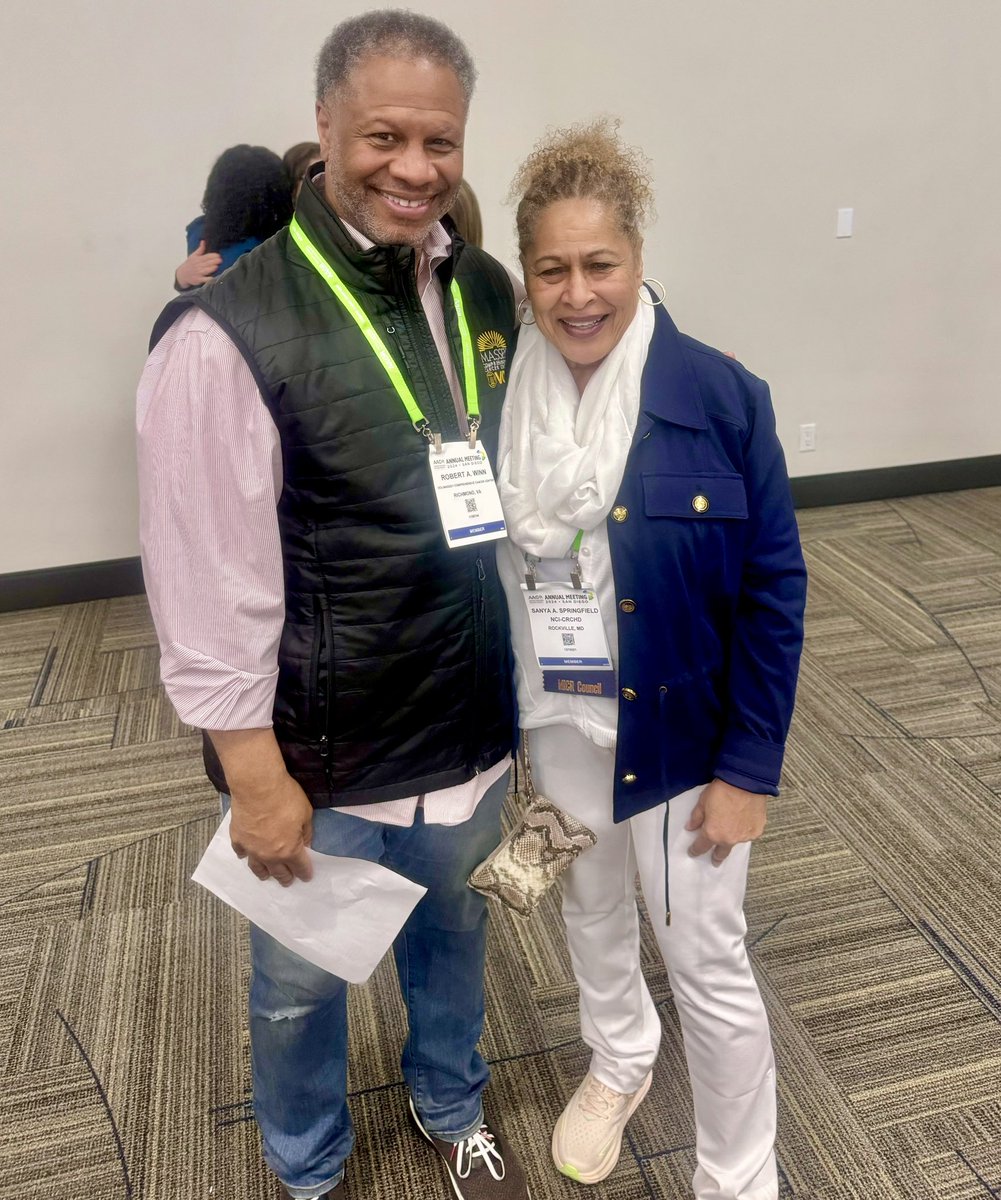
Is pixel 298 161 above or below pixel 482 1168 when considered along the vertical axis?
above

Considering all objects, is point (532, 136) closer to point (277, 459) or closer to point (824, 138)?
point (824, 138)

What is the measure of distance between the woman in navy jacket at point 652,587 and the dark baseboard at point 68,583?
284 cm

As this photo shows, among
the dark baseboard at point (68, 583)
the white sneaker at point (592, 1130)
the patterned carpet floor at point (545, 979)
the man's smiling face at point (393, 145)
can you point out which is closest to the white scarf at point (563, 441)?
the man's smiling face at point (393, 145)

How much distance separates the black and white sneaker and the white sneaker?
0.07 m

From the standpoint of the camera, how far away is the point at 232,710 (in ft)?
3.53

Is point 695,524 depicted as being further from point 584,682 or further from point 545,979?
point 545,979

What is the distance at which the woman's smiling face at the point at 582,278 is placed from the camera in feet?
3.70

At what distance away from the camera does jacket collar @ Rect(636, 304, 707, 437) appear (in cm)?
115

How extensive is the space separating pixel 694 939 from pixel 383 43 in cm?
115

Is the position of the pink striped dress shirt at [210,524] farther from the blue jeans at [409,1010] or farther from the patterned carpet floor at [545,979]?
the patterned carpet floor at [545,979]

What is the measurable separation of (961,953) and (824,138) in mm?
3123

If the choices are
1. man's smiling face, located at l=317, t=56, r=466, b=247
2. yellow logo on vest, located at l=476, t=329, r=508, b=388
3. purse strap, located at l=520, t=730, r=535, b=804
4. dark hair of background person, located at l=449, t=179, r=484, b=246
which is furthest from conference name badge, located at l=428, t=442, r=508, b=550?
dark hair of background person, located at l=449, t=179, r=484, b=246

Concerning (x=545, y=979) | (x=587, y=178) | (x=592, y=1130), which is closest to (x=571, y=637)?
(x=587, y=178)

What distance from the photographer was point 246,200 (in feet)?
8.80
